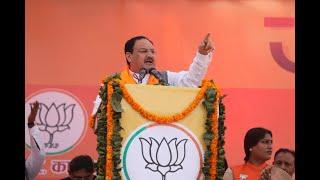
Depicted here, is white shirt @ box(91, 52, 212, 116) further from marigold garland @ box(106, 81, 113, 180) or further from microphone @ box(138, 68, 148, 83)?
marigold garland @ box(106, 81, 113, 180)

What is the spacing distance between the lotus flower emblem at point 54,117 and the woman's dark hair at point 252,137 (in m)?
1.49

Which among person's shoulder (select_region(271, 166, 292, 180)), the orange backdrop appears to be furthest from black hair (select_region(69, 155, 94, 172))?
person's shoulder (select_region(271, 166, 292, 180))

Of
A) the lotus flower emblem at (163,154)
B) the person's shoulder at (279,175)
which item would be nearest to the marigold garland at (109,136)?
the lotus flower emblem at (163,154)

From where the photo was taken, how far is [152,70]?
3.15m

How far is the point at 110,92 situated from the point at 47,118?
6.13 ft

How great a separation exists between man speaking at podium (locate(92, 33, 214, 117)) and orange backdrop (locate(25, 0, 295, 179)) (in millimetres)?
1399

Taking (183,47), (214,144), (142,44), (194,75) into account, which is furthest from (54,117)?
(214,144)

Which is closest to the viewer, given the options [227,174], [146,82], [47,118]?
[146,82]

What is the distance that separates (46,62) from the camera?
4598mm

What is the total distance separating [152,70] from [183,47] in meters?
1.59

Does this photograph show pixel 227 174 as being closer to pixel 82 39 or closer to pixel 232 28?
pixel 232 28

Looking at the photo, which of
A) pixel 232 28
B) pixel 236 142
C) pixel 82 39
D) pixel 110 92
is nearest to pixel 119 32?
pixel 82 39

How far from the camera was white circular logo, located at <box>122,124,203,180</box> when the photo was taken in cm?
279

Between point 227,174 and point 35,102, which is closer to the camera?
point 227,174
